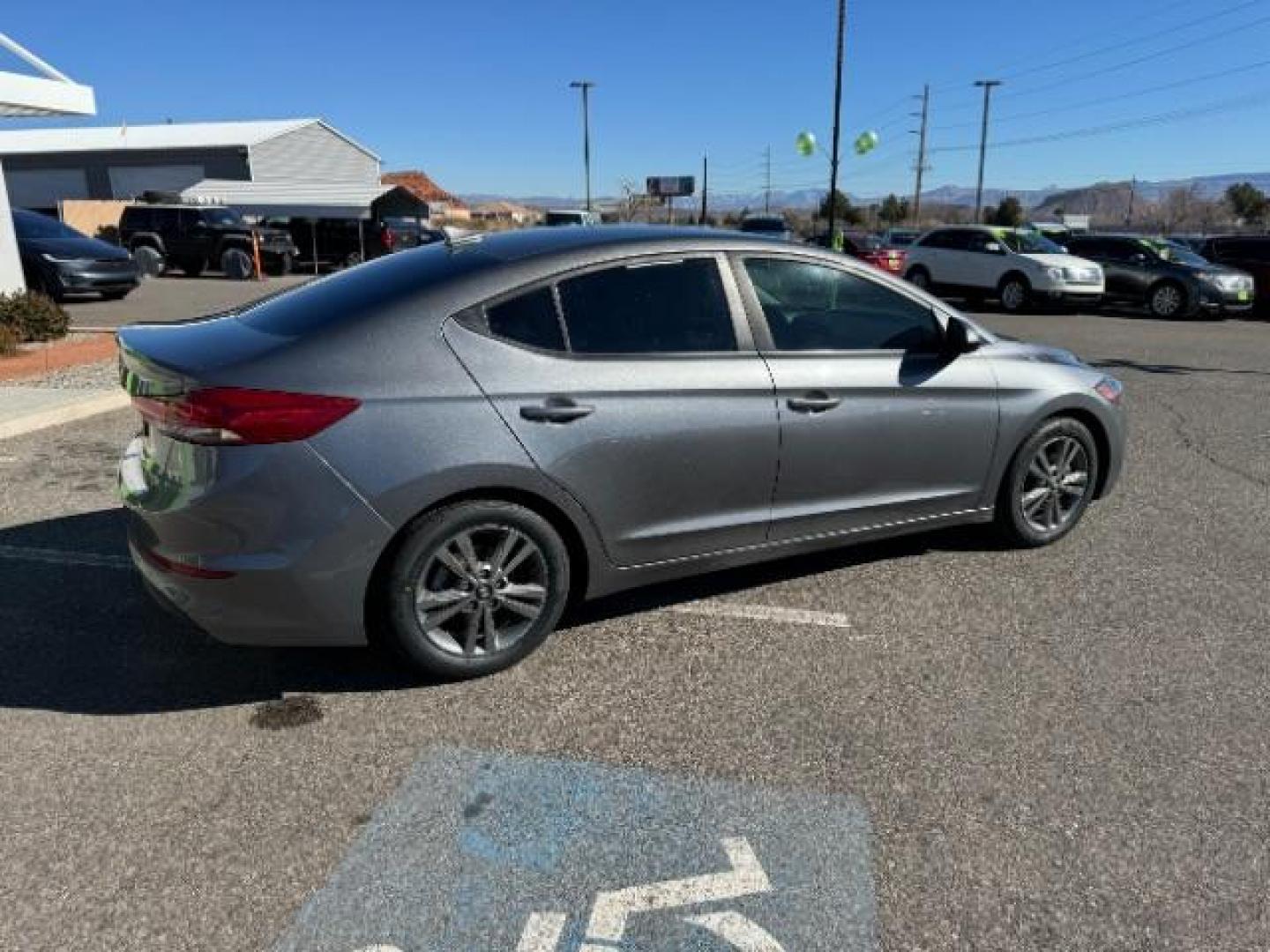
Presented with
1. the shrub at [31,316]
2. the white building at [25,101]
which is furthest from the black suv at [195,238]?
the shrub at [31,316]

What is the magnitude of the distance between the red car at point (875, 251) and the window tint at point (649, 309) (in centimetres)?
1680

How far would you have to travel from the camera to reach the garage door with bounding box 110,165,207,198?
174 feet

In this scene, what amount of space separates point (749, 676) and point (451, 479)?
4.31 ft

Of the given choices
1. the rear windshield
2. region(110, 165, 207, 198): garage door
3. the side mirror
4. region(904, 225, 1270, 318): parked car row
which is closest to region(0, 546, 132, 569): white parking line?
the rear windshield

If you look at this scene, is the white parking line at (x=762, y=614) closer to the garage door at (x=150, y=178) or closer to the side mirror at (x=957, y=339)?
the side mirror at (x=957, y=339)

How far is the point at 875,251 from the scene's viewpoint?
24.2 metres

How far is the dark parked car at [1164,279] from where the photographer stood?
57.6ft

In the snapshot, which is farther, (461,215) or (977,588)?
(461,215)

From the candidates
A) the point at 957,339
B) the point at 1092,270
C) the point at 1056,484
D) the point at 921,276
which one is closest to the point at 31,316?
the point at 957,339

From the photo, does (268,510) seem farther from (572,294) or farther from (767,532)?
(767,532)

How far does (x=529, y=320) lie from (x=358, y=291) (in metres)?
0.68

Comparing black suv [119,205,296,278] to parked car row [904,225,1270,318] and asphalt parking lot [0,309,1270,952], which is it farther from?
asphalt parking lot [0,309,1270,952]

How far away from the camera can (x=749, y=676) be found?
3.51 meters

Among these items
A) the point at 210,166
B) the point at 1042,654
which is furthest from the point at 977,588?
the point at 210,166
